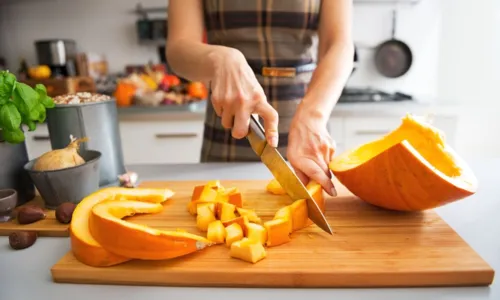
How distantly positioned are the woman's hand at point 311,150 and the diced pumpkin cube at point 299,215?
120 mm

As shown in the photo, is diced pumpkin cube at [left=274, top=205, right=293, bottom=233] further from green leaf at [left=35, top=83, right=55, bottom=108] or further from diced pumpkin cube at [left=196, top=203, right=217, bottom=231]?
green leaf at [left=35, top=83, right=55, bottom=108]

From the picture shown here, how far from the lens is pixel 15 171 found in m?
0.91

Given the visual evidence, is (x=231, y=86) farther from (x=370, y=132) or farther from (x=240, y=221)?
(x=370, y=132)

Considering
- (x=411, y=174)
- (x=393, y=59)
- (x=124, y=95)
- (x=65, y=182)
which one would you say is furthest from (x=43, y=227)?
(x=393, y=59)

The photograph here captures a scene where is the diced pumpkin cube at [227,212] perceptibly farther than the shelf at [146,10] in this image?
No

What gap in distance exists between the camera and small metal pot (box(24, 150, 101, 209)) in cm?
Result: 83

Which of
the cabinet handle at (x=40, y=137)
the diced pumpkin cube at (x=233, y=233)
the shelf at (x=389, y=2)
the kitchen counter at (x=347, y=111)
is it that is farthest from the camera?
the shelf at (x=389, y=2)

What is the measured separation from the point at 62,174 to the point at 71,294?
0.31m

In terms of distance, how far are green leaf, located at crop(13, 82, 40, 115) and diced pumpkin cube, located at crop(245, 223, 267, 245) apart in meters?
0.53

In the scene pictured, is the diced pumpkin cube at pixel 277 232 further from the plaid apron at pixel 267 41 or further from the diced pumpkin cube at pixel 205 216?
the plaid apron at pixel 267 41

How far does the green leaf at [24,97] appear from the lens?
2.65ft

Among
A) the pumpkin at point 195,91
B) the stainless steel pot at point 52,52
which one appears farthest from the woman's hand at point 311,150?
the stainless steel pot at point 52,52

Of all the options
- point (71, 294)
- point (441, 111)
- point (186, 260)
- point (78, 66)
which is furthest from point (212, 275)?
point (78, 66)

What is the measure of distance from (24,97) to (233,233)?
0.52m
